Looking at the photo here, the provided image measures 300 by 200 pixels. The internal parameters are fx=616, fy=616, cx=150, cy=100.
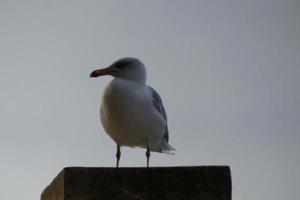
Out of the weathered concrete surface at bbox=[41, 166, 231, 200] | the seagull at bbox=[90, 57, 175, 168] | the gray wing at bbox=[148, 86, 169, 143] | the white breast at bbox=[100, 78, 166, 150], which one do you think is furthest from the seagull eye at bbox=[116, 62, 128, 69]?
the weathered concrete surface at bbox=[41, 166, 231, 200]

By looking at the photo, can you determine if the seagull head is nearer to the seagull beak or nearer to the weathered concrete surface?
the seagull beak

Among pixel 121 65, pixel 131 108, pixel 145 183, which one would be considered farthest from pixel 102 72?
pixel 145 183

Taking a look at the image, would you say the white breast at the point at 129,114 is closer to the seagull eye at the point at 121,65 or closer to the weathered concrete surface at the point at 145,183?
the seagull eye at the point at 121,65

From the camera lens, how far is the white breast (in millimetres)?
6238

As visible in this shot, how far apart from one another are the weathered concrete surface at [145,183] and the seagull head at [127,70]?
117 inches

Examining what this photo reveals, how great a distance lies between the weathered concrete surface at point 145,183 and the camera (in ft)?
12.0

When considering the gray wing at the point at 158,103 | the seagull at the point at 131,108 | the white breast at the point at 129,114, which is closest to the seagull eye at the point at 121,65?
the seagull at the point at 131,108

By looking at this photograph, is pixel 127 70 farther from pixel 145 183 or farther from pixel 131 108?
pixel 145 183

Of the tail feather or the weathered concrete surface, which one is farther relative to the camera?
the tail feather

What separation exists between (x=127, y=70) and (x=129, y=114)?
749 millimetres

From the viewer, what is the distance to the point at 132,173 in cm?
377

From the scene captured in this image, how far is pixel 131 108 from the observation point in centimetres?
628

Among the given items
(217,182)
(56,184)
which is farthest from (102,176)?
(217,182)

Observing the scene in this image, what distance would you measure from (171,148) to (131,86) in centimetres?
176
